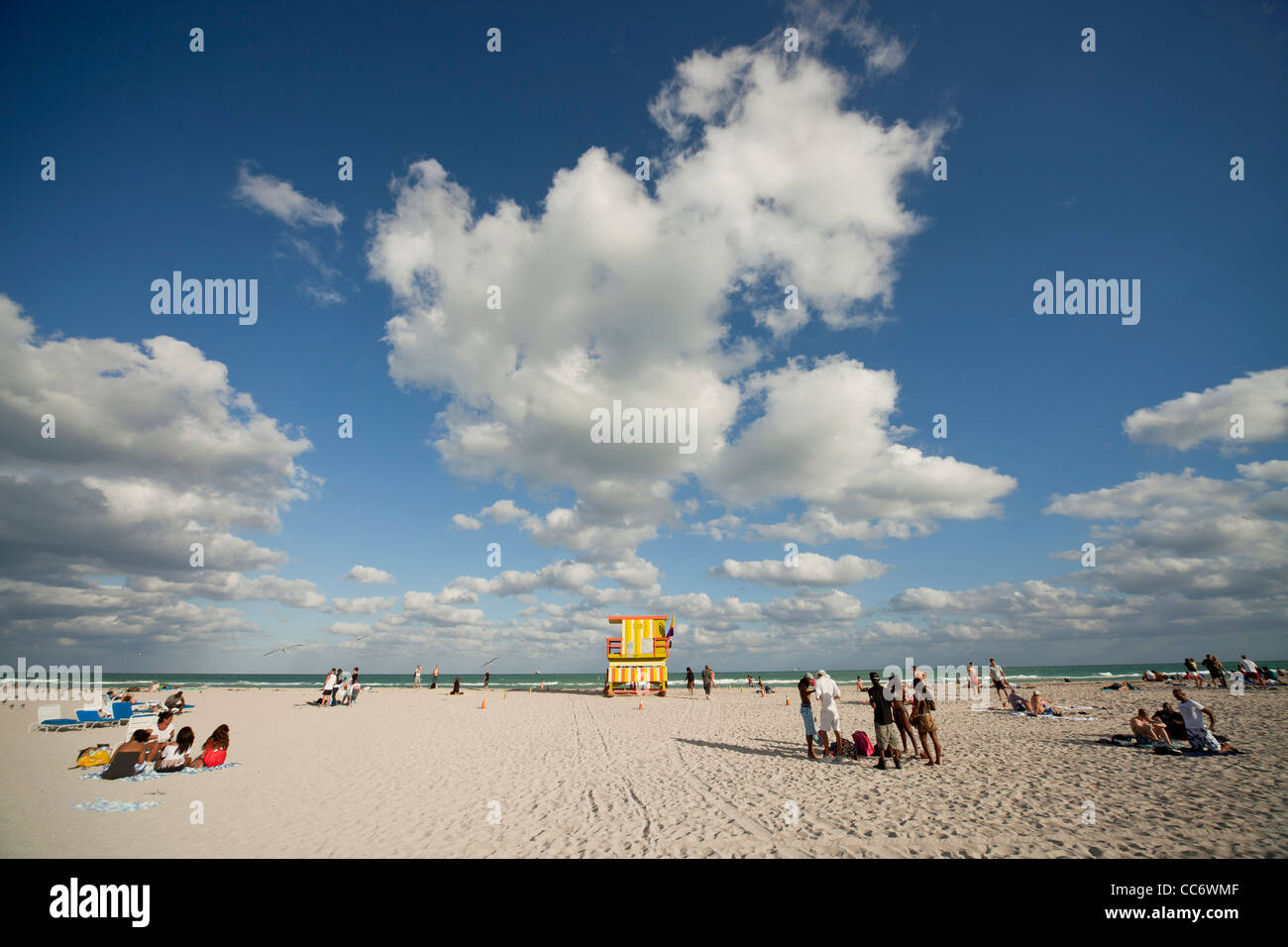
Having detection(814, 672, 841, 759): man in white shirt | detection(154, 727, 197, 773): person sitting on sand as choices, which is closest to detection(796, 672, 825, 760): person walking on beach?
detection(814, 672, 841, 759): man in white shirt

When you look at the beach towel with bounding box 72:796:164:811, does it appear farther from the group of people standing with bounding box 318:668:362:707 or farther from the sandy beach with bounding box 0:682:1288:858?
the group of people standing with bounding box 318:668:362:707

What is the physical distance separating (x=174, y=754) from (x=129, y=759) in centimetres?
76

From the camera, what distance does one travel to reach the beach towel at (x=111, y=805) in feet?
30.2

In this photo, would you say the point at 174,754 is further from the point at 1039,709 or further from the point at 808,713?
the point at 1039,709

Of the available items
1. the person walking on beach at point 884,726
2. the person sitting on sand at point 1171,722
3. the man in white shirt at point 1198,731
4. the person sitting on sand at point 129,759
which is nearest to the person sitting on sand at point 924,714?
the person walking on beach at point 884,726

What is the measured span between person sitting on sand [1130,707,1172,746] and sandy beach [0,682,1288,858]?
834 millimetres

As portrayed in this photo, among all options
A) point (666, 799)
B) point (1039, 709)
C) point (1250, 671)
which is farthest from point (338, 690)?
point (1250, 671)

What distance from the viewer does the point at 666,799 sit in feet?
31.4

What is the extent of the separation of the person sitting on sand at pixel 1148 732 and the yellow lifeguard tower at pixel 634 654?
77.9ft

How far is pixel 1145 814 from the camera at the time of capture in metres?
7.81

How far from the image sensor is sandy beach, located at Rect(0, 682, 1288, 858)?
23.4ft
